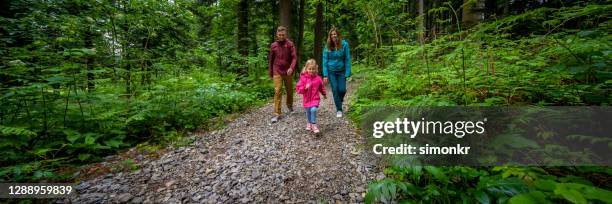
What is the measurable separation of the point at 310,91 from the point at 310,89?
0.04 metres

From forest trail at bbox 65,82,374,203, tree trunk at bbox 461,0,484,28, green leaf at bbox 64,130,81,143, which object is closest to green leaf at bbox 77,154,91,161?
green leaf at bbox 64,130,81,143

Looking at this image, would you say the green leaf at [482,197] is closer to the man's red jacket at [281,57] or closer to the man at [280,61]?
the man at [280,61]

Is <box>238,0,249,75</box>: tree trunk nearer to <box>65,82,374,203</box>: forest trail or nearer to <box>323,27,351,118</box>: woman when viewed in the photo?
<box>323,27,351,118</box>: woman

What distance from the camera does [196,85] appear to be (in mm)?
6684

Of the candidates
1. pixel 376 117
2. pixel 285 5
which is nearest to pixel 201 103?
pixel 376 117

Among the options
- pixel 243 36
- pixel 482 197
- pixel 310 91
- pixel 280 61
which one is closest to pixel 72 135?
pixel 310 91

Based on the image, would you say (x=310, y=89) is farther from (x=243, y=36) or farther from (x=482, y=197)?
(x=243, y=36)

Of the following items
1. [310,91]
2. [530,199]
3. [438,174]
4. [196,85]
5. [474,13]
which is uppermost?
[474,13]

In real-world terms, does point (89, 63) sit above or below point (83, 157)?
above

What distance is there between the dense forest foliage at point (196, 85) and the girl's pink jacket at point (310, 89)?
0.99 metres

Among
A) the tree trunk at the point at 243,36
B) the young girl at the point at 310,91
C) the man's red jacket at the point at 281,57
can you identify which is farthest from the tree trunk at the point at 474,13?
the tree trunk at the point at 243,36

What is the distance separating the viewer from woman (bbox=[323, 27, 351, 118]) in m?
6.14

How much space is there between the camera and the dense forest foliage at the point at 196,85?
93.3 inches
